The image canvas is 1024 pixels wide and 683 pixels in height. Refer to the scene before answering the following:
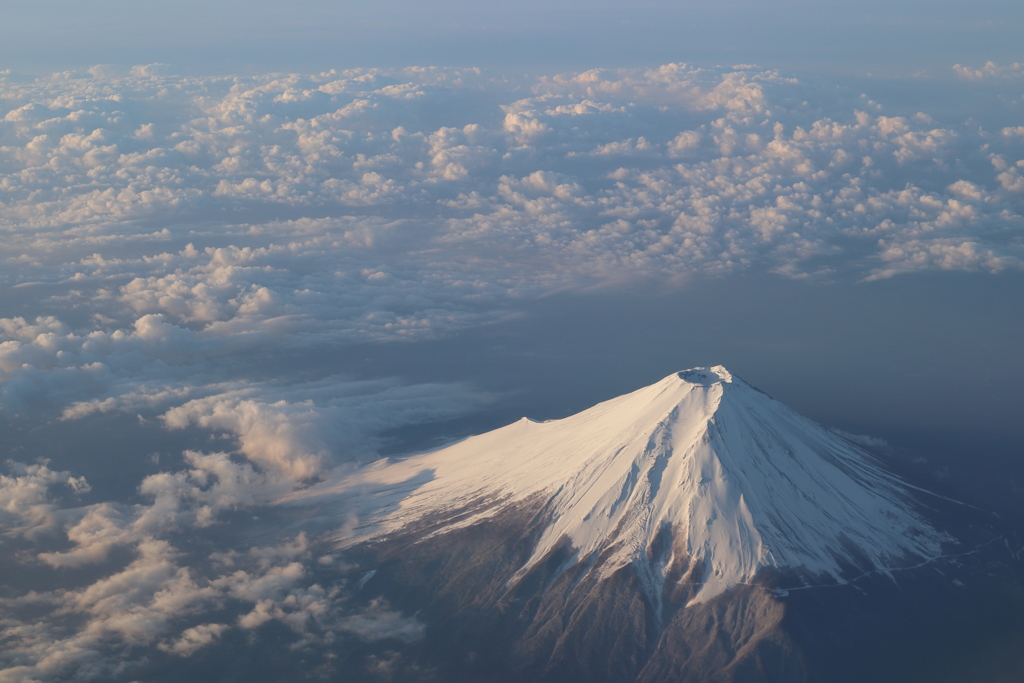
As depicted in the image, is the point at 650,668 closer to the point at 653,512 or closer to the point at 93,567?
the point at 653,512

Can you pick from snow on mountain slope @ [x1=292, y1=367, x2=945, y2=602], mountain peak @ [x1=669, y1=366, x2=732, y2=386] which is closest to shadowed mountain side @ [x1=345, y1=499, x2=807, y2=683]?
snow on mountain slope @ [x1=292, y1=367, x2=945, y2=602]

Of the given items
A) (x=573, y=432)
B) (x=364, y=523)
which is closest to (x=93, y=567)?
(x=364, y=523)

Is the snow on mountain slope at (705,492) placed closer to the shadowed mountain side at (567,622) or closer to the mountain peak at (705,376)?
the mountain peak at (705,376)

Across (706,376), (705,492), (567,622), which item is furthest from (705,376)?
(567,622)

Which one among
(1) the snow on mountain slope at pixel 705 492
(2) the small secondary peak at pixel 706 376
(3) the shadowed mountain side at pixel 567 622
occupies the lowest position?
(3) the shadowed mountain side at pixel 567 622

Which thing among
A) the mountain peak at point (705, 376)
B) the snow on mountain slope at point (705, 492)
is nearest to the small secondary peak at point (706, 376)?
the mountain peak at point (705, 376)

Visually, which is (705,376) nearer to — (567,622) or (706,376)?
(706,376)
